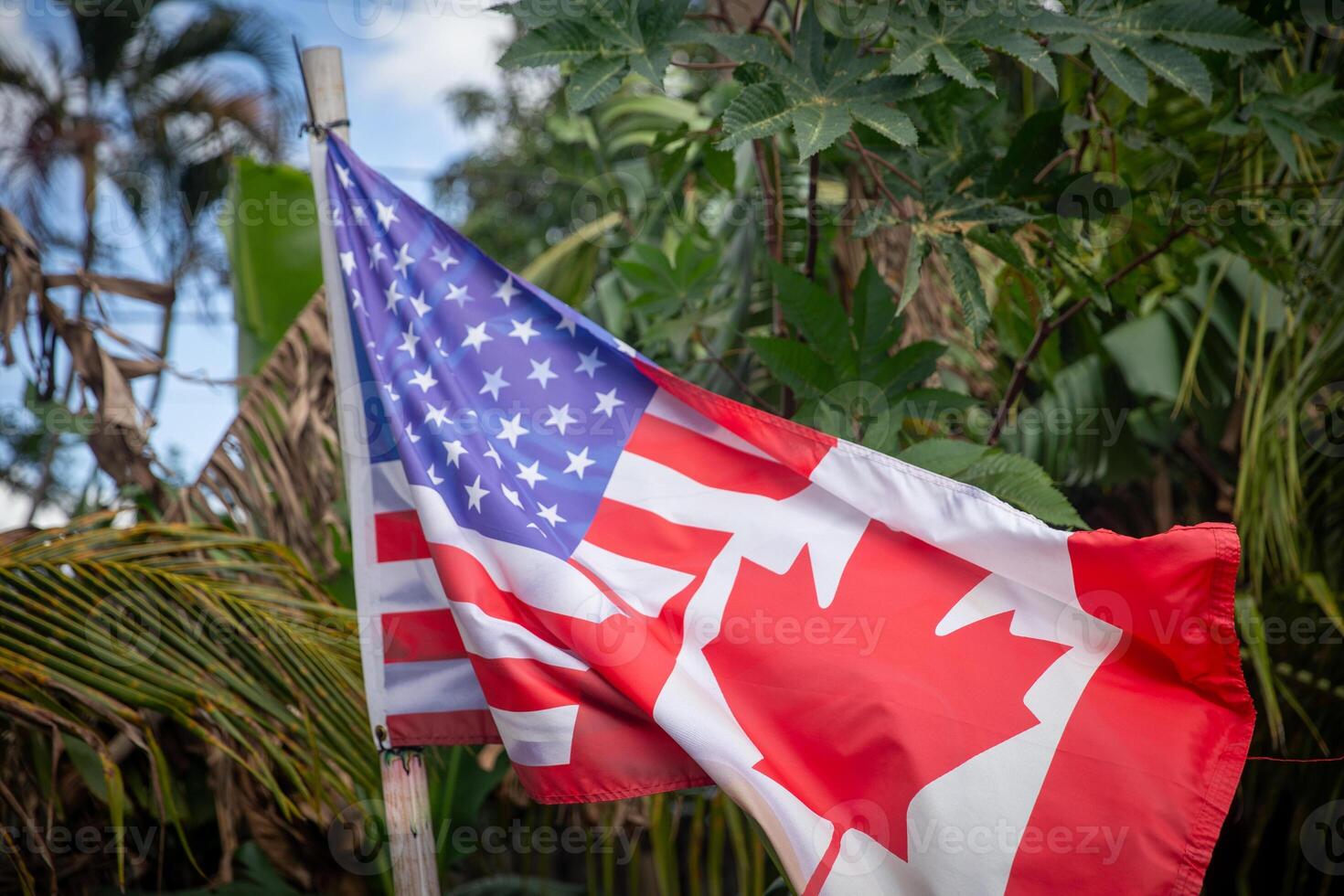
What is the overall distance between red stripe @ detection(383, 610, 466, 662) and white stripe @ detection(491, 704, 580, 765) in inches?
14.6

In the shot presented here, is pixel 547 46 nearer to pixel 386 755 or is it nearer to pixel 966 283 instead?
pixel 966 283

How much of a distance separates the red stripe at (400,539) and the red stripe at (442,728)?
0.41 meters

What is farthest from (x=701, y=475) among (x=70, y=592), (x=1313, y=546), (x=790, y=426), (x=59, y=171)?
(x=59, y=171)

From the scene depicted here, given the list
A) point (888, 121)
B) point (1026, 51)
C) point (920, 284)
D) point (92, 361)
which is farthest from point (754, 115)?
point (92, 361)

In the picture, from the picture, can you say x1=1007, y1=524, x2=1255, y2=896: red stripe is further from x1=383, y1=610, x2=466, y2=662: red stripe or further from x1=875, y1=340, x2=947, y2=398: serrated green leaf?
x1=383, y1=610, x2=466, y2=662: red stripe

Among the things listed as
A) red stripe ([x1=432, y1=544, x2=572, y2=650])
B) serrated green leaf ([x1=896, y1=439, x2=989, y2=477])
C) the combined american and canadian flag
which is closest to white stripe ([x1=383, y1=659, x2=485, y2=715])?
the combined american and canadian flag

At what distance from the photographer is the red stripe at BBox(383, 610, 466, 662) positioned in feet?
8.73

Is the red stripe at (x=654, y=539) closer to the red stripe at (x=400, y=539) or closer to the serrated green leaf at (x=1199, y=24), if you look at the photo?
the red stripe at (x=400, y=539)

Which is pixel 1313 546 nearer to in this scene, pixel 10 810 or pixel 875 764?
pixel 875 764

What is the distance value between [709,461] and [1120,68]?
1381mm

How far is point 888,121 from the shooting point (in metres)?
2.36

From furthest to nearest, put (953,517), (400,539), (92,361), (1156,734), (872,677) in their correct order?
(92,361), (400,539), (953,517), (872,677), (1156,734)

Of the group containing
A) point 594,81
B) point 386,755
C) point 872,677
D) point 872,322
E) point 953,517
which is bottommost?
point 386,755

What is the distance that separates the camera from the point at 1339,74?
3.57 meters
